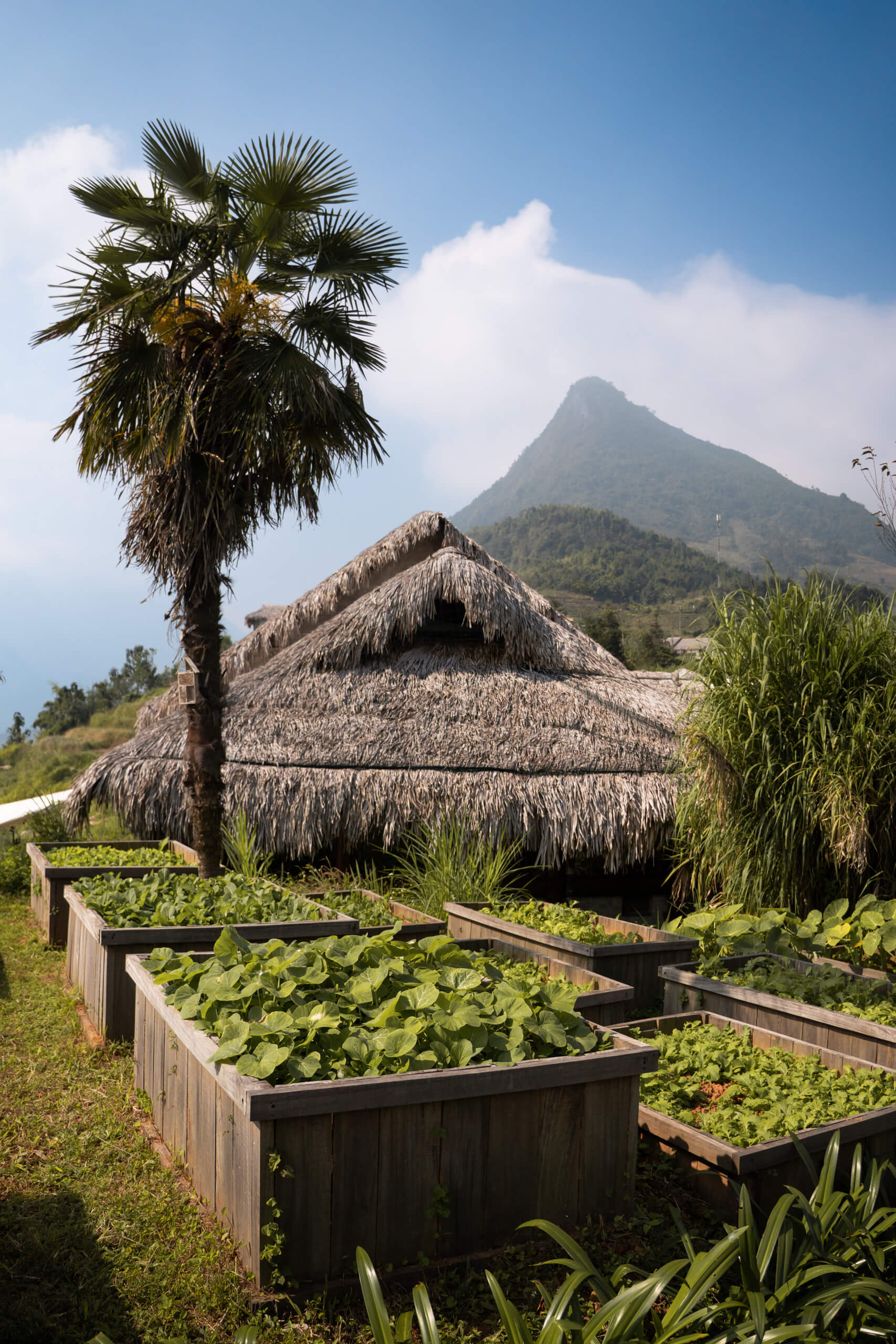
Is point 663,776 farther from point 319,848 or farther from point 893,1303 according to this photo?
point 893,1303

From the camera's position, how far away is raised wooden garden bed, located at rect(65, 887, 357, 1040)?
4.58m

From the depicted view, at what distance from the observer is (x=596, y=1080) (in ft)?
9.57

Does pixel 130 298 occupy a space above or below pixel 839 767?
above

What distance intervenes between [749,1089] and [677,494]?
128m

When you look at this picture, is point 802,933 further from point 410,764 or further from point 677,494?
point 677,494

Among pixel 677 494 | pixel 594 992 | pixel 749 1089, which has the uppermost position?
pixel 677 494

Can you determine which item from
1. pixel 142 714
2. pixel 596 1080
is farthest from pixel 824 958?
pixel 142 714

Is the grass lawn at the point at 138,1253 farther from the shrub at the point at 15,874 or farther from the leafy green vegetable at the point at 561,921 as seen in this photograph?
the shrub at the point at 15,874

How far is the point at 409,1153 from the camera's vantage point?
2.64m

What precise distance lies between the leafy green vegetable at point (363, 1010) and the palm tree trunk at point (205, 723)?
10.6ft

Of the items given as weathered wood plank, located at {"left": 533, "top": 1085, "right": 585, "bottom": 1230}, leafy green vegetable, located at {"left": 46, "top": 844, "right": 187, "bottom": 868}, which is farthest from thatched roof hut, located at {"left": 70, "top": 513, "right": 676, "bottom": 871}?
weathered wood plank, located at {"left": 533, "top": 1085, "right": 585, "bottom": 1230}

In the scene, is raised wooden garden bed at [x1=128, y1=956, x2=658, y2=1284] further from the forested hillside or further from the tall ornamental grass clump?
the forested hillside

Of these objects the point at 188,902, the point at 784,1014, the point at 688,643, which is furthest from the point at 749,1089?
the point at 688,643

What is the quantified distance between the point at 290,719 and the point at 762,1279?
285 inches
